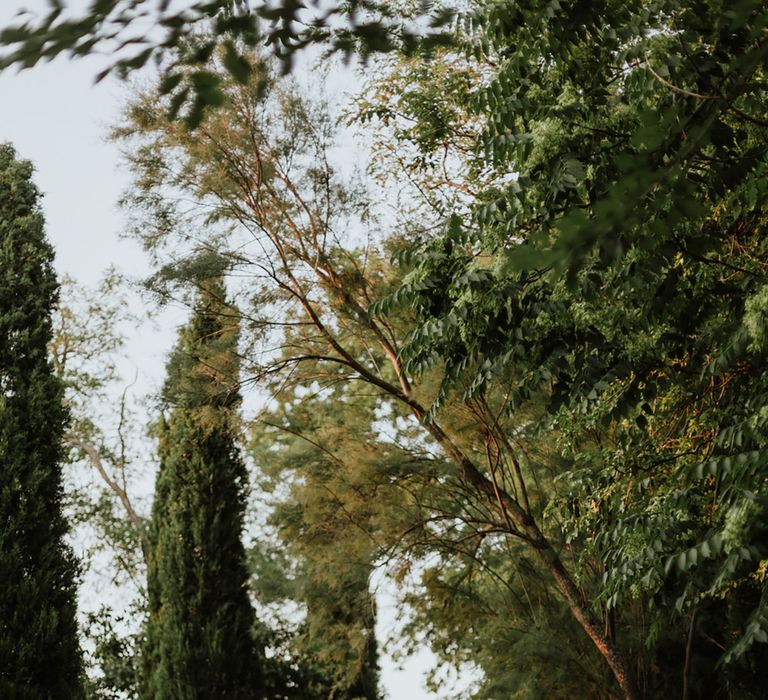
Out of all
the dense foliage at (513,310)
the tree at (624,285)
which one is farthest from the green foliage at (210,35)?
the tree at (624,285)

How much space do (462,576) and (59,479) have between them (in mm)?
4646

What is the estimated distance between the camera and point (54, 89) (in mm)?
3562

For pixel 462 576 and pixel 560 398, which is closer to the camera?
pixel 560 398

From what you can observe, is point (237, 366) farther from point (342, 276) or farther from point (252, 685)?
point (252, 685)

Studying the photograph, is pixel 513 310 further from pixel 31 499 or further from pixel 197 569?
pixel 197 569

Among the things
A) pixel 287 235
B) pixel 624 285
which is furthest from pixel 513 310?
pixel 287 235

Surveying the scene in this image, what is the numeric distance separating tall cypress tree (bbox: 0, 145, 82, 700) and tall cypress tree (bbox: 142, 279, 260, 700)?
180 centimetres

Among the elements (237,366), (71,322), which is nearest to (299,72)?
(237,366)

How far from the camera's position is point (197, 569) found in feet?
43.3

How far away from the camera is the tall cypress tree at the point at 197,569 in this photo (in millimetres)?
12625

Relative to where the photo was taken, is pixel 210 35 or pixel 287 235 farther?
pixel 287 235

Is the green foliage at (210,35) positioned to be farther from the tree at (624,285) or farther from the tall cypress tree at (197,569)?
the tall cypress tree at (197,569)

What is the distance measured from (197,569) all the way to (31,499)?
4159 mm

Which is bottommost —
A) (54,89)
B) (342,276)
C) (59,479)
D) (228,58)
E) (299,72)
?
(228,58)
